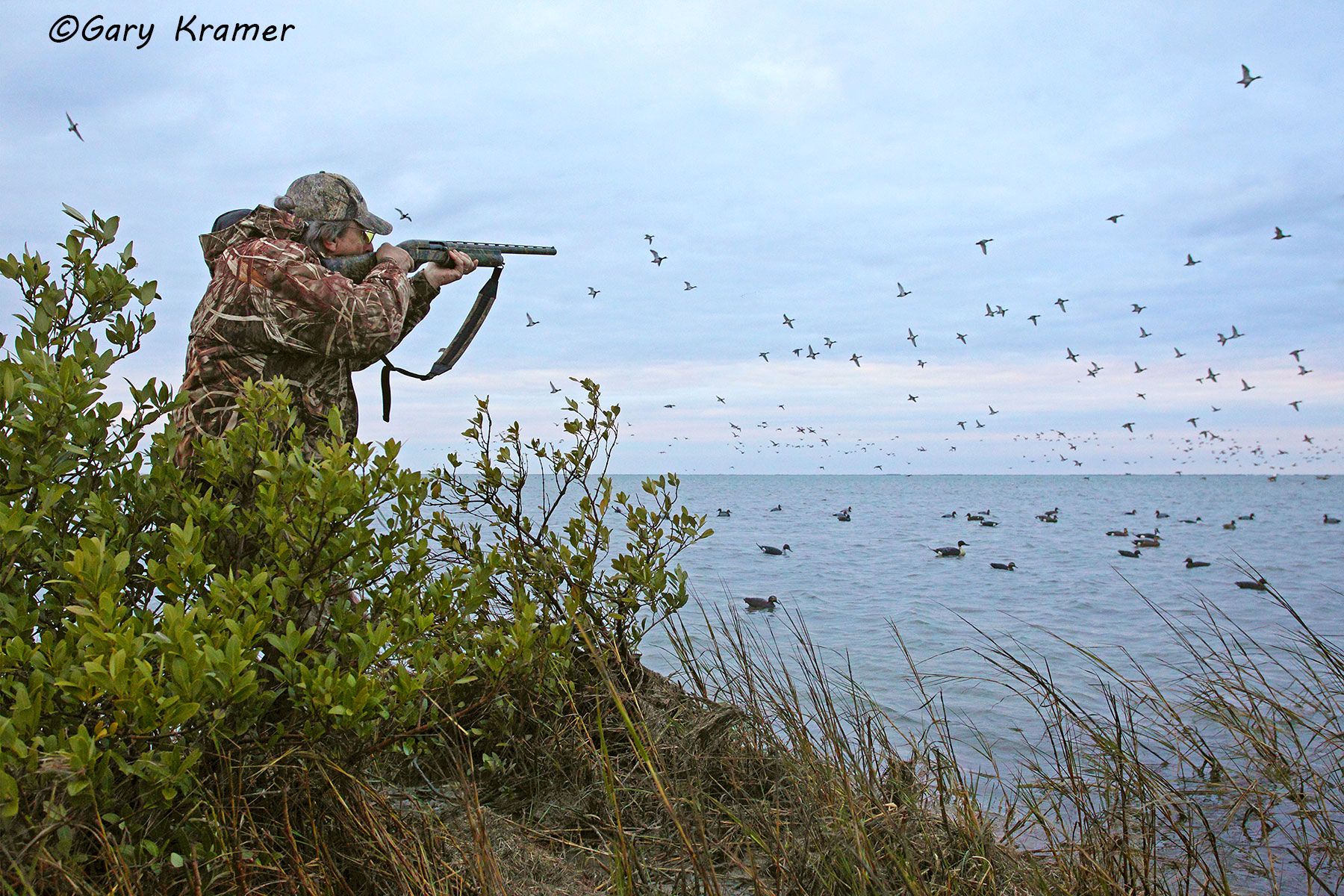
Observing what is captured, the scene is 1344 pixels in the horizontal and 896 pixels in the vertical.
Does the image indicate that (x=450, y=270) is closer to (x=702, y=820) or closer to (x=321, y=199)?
(x=321, y=199)

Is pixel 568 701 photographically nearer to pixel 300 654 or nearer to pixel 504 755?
pixel 504 755

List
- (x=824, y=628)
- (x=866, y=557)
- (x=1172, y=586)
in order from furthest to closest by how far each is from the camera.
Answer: (x=866, y=557) < (x=1172, y=586) < (x=824, y=628)

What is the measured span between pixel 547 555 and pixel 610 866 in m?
1.54

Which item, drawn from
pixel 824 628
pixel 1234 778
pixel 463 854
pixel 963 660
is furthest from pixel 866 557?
pixel 463 854

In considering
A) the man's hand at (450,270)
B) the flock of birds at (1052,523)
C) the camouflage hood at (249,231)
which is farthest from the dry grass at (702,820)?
the flock of birds at (1052,523)

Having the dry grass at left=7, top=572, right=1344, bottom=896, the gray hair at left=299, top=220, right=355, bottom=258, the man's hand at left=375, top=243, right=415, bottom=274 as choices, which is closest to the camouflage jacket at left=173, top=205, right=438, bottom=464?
the gray hair at left=299, top=220, right=355, bottom=258

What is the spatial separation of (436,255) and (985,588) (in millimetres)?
14115

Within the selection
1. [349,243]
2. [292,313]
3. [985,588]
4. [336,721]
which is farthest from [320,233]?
[985,588]

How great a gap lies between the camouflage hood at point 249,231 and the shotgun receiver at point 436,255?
23 centimetres

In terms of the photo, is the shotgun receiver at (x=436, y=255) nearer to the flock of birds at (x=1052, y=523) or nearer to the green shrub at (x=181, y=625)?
the green shrub at (x=181, y=625)

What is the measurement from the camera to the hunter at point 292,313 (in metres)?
3.79

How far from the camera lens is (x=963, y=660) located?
9539 millimetres

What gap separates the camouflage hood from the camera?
13.0 feet

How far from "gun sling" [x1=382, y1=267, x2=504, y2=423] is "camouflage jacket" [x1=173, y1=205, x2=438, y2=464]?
746 mm
